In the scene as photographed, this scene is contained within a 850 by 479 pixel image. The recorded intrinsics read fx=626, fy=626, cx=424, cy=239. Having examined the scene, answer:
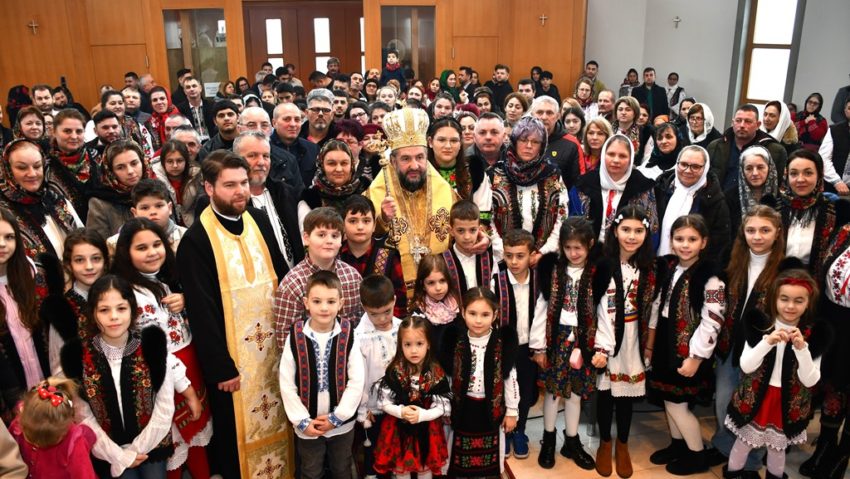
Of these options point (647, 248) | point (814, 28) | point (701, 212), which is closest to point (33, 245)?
point (647, 248)

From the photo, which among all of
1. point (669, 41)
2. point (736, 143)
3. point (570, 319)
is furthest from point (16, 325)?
point (669, 41)

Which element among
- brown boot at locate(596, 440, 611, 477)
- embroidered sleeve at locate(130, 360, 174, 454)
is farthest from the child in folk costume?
embroidered sleeve at locate(130, 360, 174, 454)

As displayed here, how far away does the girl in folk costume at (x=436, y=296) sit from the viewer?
127 inches

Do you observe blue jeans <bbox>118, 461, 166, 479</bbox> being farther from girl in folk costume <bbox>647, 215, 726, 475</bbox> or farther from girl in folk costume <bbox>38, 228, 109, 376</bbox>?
girl in folk costume <bbox>647, 215, 726, 475</bbox>

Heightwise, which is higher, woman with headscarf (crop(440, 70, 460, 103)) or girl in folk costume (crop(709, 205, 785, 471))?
woman with headscarf (crop(440, 70, 460, 103))

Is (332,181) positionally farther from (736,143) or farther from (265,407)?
(736,143)

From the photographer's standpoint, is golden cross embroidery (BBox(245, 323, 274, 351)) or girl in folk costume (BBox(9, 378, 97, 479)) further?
golden cross embroidery (BBox(245, 323, 274, 351))

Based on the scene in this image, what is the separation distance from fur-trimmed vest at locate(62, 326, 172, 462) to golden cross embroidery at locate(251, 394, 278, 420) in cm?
55

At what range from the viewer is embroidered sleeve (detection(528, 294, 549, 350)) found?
3.50 m

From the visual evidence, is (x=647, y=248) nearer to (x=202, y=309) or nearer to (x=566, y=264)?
(x=566, y=264)

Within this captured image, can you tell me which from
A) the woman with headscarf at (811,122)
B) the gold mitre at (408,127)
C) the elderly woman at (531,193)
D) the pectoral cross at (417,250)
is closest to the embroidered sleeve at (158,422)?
the pectoral cross at (417,250)

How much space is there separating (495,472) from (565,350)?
29.7 inches

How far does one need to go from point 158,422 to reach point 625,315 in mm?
2408

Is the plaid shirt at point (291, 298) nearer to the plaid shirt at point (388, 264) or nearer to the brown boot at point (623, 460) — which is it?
the plaid shirt at point (388, 264)
